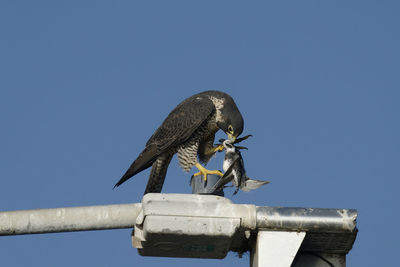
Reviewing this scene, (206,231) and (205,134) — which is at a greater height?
(205,134)

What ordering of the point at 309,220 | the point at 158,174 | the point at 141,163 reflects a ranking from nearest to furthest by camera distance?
the point at 309,220 → the point at 141,163 → the point at 158,174

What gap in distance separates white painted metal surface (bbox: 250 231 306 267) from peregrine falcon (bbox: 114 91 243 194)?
386 centimetres

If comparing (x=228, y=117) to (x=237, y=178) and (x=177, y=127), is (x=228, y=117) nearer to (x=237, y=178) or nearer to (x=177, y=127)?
(x=177, y=127)

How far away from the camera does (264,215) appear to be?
3.78m

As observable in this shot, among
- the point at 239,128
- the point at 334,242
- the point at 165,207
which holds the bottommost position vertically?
the point at 334,242

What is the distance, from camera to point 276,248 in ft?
12.3

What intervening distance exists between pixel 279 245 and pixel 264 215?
0.18 m

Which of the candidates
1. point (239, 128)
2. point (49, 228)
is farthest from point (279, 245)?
point (239, 128)

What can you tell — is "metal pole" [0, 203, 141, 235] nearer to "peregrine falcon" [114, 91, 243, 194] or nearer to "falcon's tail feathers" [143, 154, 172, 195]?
"peregrine falcon" [114, 91, 243, 194]

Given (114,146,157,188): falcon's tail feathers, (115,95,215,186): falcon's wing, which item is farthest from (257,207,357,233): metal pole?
(115,95,215,186): falcon's wing

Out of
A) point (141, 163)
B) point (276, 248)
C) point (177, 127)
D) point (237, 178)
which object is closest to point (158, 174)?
point (141, 163)

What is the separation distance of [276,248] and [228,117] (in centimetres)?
430

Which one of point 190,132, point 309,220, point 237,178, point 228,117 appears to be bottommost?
point 309,220

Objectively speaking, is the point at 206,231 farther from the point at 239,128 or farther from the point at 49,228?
the point at 239,128
